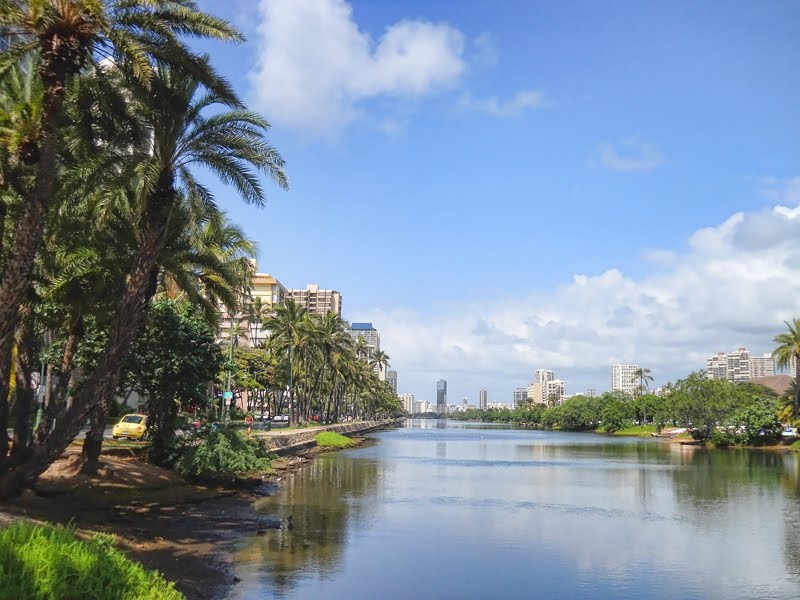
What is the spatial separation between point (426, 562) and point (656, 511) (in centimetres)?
1534

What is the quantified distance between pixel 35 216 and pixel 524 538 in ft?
58.7

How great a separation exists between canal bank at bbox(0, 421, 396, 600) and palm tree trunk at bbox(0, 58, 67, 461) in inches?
180

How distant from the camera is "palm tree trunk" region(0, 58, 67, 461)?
1595cm

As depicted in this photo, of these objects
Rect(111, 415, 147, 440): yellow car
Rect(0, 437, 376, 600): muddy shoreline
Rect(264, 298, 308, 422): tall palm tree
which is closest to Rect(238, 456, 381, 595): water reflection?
Rect(0, 437, 376, 600): muddy shoreline

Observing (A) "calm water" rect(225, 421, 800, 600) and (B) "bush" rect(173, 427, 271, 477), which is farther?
(B) "bush" rect(173, 427, 271, 477)

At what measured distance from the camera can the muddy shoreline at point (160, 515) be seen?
15.9m

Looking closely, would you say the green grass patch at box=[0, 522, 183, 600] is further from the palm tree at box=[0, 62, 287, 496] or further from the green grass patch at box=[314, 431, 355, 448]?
the green grass patch at box=[314, 431, 355, 448]

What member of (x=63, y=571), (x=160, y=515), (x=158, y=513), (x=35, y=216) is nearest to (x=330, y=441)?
(x=158, y=513)

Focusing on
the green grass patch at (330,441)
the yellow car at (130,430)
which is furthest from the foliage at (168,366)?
the green grass patch at (330,441)

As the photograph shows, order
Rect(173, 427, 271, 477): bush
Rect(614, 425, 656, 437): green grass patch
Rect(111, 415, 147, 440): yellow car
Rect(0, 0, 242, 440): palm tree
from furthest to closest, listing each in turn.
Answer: Rect(614, 425, 656, 437): green grass patch → Rect(111, 415, 147, 440): yellow car → Rect(173, 427, 271, 477): bush → Rect(0, 0, 242, 440): palm tree

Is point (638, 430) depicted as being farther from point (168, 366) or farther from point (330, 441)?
point (168, 366)

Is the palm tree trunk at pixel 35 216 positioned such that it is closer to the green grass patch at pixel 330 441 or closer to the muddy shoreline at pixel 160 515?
the muddy shoreline at pixel 160 515

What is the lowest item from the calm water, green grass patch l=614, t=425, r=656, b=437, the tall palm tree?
green grass patch l=614, t=425, r=656, b=437

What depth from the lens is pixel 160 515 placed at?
2206cm
